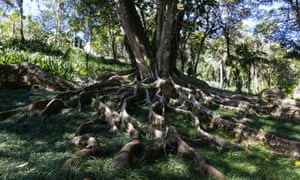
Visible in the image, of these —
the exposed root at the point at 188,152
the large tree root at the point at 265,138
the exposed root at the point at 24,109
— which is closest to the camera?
the exposed root at the point at 188,152

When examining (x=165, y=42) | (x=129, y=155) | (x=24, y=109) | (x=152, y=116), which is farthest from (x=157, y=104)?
(x=24, y=109)

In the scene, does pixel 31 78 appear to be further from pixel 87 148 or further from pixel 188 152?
pixel 188 152

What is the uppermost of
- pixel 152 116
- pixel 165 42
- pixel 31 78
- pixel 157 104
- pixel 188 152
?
pixel 165 42

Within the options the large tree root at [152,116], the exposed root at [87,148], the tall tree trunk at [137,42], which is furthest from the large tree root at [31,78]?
the exposed root at [87,148]

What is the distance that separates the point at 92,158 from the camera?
8.28 feet

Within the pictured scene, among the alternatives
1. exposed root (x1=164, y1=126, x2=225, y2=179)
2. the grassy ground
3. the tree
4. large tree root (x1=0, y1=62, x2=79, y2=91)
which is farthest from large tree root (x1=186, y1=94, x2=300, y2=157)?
large tree root (x1=0, y1=62, x2=79, y2=91)

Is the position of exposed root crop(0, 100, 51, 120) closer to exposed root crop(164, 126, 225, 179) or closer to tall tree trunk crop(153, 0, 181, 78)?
exposed root crop(164, 126, 225, 179)

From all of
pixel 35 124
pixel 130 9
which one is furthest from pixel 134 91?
pixel 130 9

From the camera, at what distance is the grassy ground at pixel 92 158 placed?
2.08 metres

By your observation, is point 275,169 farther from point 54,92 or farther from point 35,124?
point 54,92

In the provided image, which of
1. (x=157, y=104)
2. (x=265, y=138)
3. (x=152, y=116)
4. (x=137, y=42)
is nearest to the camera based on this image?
(x=265, y=138)

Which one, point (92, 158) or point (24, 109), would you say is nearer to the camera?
point (92, 158)

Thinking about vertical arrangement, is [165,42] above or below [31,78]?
above

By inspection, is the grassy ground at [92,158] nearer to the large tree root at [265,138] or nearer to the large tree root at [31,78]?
the large tree root at [265,138]
